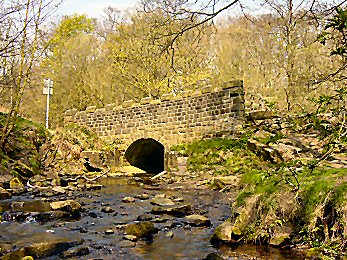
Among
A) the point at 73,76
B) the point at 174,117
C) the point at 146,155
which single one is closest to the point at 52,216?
the point at 174,117

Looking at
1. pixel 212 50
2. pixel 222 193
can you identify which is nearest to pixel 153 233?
pixel 222 193

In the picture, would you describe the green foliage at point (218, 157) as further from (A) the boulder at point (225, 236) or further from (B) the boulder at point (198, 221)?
(A) the boulder at point (225, 236)

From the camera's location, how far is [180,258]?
3.89 m

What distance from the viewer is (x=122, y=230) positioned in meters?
5.08

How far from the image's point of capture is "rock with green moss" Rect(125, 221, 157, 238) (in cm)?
474

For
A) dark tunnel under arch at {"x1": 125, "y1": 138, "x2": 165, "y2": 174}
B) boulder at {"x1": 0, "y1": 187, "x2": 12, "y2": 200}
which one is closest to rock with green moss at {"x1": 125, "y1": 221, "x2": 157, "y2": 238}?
boulder at {"x1": 0, "y1": 187, "x2": 12, "y2": 200}

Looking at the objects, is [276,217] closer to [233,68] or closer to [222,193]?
[222,193]

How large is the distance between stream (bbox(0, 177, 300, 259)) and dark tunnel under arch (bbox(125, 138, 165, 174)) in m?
Result: 8.03

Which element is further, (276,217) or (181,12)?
(276,217)

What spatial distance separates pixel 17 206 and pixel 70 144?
Result: 8287 millimetres

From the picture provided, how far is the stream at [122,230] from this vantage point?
3.96m

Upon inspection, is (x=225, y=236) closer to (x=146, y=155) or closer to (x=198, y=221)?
(x=198, y=221)

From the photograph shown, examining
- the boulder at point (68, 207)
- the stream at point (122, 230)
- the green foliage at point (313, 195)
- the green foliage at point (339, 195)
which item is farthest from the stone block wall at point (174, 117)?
the green foliage at point (339, 195)

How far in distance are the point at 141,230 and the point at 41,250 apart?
4.52 ft
